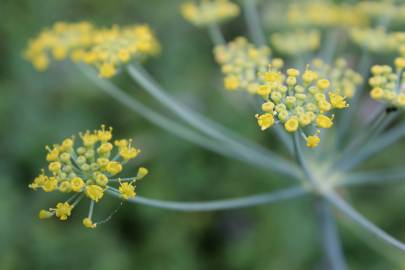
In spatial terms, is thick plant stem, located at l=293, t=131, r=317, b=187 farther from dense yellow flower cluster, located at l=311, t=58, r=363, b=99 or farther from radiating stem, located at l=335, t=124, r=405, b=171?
dense yellow flower cluster, located at l=311, t=58, r=363, b=99

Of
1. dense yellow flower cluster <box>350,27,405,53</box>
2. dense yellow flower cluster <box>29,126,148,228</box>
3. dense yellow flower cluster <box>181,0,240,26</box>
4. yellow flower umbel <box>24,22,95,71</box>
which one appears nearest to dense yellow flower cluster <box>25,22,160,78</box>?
yellow flower umbel <box>24,22,95,71</box>

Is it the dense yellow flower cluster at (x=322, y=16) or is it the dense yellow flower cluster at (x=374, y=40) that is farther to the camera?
the dense yellow flower cluster at (x=322, y=16)

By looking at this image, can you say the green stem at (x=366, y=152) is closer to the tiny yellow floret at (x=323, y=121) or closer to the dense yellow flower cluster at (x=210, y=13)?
the tiny yellow floret at (x=323, y=121)

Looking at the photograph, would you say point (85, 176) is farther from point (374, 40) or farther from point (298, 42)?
point (374, 40)

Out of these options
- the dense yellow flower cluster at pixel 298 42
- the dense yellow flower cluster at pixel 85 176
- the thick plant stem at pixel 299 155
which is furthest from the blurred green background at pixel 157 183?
the dense yellow flower cluster at pixel 85 176

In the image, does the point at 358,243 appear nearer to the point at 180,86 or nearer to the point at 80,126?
the point at 180,86

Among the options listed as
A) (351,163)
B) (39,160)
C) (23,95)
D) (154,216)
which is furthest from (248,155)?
(23,95)
